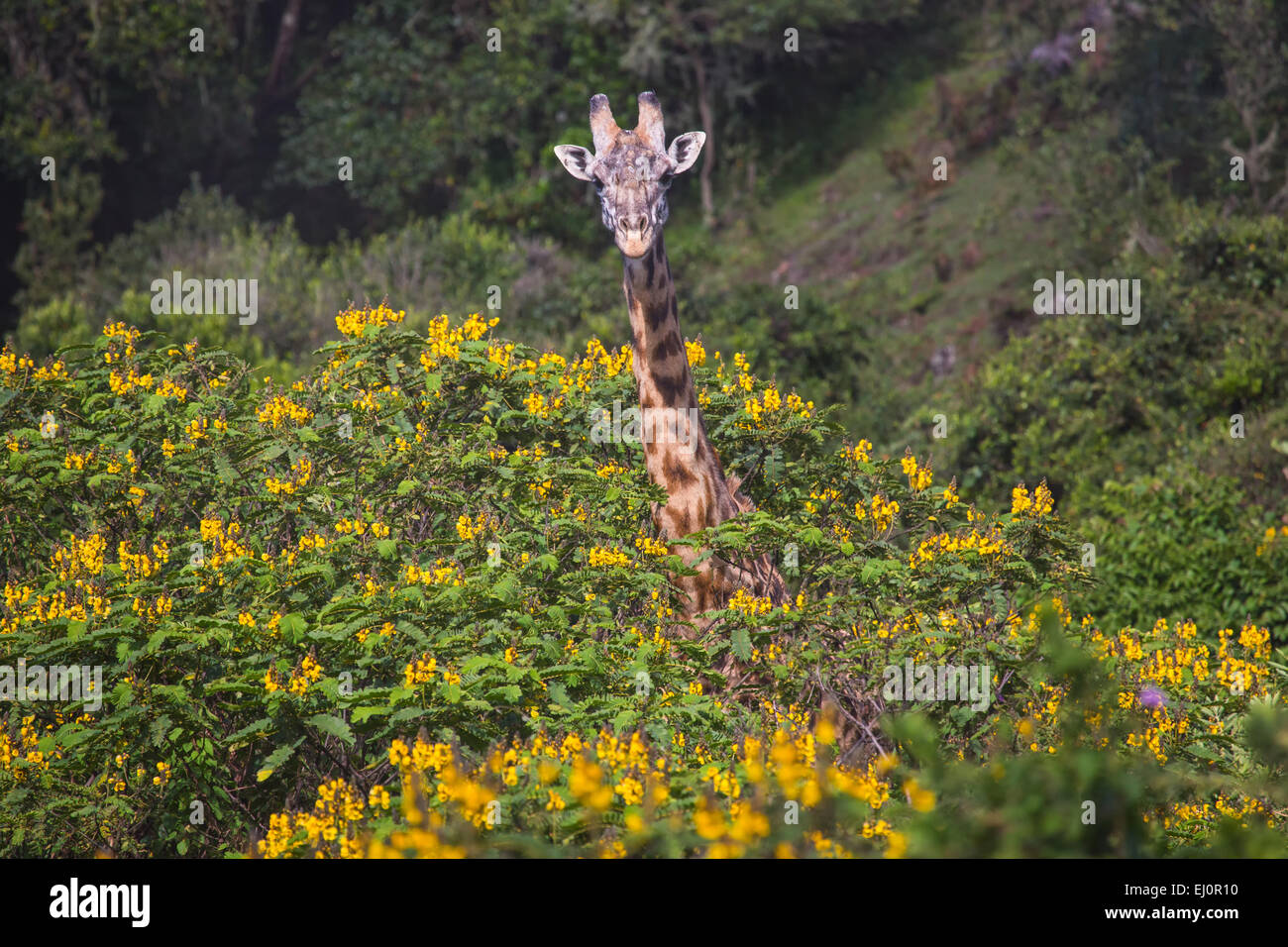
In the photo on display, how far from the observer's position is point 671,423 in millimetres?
7527

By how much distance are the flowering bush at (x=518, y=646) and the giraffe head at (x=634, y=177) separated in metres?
1.38

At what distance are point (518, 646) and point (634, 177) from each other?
246cm

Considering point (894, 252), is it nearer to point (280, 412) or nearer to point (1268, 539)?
point (1268, 539)

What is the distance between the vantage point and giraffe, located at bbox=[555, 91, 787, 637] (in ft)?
23.9

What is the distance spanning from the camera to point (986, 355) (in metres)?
21.9

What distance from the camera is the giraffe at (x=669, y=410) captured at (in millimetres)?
7285

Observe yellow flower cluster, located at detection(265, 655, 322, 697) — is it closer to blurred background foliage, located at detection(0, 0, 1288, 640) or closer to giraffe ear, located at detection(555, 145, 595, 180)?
giraffe ear, located at detection(555, 145, 595, 180)

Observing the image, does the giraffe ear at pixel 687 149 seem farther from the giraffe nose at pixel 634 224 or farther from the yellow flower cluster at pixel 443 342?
the yellow flower cluster at pixel 443 342

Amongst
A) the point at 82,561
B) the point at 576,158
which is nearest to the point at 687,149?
the point at 576,158

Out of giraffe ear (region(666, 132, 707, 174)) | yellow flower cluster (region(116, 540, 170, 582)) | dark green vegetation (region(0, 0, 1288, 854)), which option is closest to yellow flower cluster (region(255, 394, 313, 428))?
dark green vegetation (region(0, 0, 1288, 854))

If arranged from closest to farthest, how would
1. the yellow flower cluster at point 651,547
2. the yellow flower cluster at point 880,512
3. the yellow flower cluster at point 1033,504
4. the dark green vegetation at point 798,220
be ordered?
the yellow flower cluster at point 651,547 → the yellow flower cluster at point 1033,504 → the yellow flower cluster at point 880,512 → the dark green vegetation at point 798,220

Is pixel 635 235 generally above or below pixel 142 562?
Result: above

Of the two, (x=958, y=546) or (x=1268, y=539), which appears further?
(x=1268, y=539)

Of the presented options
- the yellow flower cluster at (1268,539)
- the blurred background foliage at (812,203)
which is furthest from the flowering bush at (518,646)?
the blurred background foliage at (812,203)
